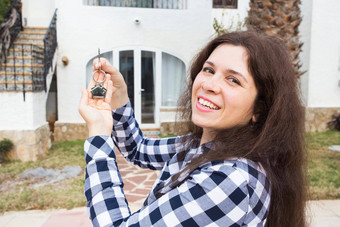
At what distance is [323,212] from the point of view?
11.3 ft

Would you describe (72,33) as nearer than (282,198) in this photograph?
No

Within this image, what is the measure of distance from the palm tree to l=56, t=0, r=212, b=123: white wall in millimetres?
2984

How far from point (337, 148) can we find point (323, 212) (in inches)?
89.6

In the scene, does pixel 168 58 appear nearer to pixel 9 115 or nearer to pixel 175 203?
pixel 9 115

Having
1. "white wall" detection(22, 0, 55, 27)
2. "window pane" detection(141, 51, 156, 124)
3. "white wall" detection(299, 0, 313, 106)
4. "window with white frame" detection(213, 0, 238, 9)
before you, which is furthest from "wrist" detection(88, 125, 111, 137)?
"window with white frame" detection(213, 0, 238, 9)

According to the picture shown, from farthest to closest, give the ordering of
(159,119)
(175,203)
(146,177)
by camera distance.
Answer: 1. (159,119)
2. (146,177)
3. (175,203)

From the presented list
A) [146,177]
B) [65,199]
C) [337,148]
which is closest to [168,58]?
[146,177]

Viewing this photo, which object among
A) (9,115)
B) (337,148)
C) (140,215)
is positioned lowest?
(337,148)

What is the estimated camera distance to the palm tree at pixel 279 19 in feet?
15.0

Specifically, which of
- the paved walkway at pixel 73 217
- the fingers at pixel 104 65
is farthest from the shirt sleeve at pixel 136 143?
the paved walkway at pixel 73 217

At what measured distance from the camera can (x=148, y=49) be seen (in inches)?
316

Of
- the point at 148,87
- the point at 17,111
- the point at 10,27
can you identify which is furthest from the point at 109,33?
the point at 17,111

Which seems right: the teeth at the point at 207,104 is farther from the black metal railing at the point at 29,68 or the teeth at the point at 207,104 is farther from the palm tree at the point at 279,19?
the black metal railing at the point at 29,68

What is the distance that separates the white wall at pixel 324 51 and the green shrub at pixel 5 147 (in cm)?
780
